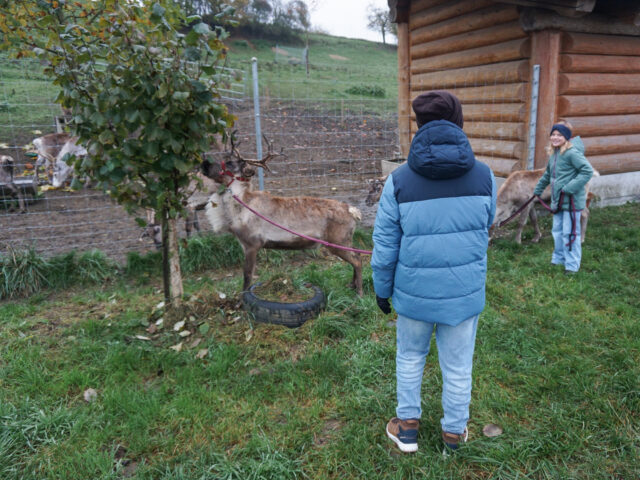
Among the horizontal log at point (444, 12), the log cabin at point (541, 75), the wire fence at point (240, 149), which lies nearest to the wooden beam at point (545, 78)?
the log cabin at point (541, 75)

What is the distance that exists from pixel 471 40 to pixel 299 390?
7.79 metres

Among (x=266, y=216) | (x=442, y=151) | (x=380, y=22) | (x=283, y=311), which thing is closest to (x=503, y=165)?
(x=266, y=216)

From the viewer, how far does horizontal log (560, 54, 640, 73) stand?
25.0 ft

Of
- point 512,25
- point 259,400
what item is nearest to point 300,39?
point 512,25

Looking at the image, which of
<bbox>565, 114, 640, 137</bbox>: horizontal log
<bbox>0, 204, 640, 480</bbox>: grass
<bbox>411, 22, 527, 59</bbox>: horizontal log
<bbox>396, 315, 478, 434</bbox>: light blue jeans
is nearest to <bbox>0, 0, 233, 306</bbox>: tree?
<bbox>0, 204, 640, 480</bbox>: grass

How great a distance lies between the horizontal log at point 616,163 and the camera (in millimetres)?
8594

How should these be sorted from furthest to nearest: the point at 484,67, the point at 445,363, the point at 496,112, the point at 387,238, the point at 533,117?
the point at 484,67
the point at 496,112
the point at 533,117
the point at 445,363
the point at 387,238

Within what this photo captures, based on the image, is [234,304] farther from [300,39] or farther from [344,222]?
[300,39]

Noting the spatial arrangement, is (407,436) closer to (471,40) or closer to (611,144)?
(471,40)

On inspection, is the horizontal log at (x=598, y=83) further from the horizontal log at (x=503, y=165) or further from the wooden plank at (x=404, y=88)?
the wooden plank at (x=404, y=88)

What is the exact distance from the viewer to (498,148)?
27.5ft

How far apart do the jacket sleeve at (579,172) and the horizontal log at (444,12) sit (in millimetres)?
4128

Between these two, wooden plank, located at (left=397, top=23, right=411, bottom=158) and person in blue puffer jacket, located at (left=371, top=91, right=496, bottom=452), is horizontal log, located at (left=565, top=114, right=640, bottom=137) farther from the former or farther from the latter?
person in blue puffer jacket, located at (left=371, top=91, right=496, bottom=452)

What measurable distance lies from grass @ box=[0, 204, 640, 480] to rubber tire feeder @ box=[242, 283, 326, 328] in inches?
3.7
